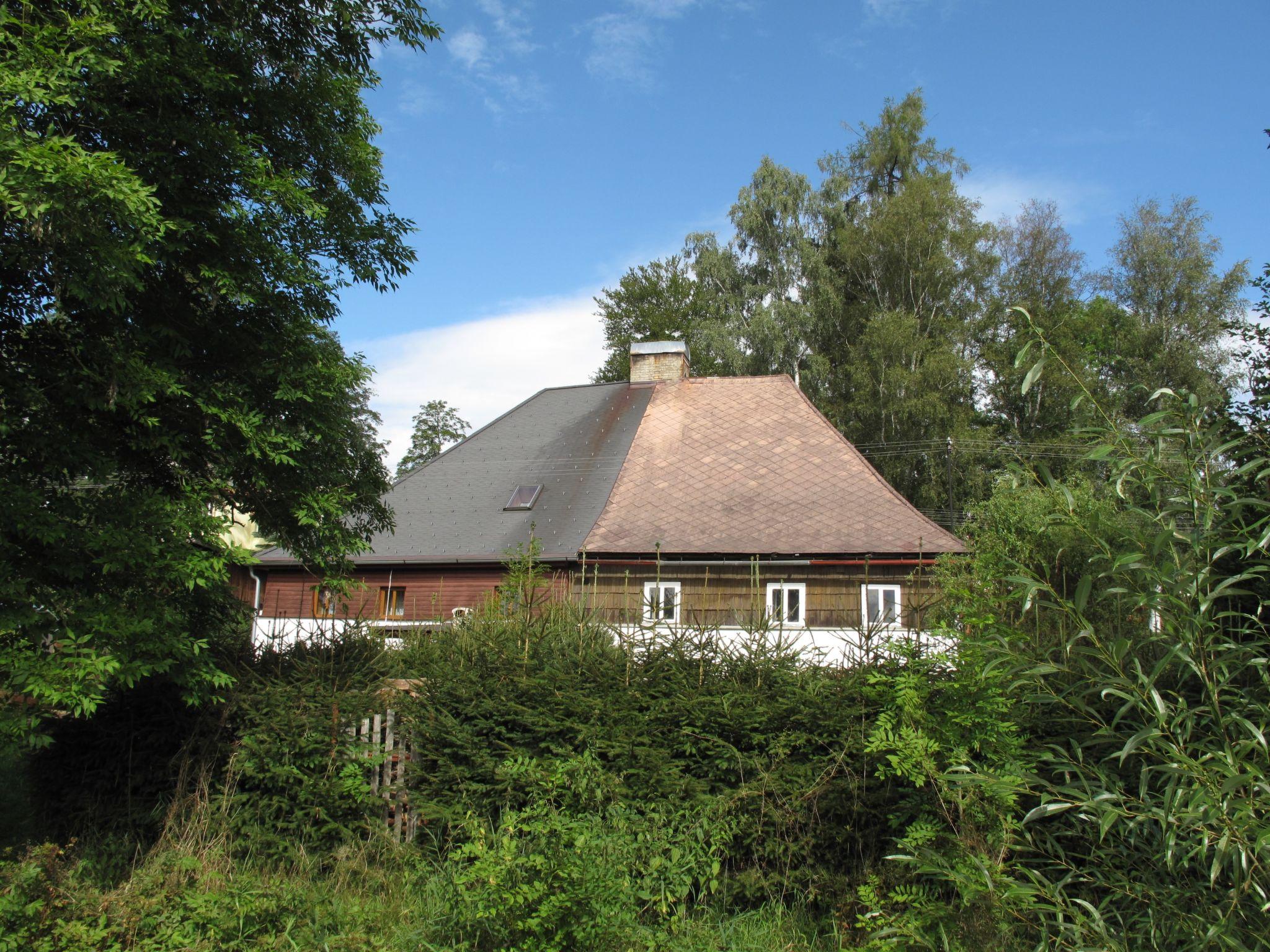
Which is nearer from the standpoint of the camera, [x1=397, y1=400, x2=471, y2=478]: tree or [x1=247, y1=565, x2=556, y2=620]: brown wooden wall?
[x1=247, y1=565, x2=556, y2=620]: brown wooden wall

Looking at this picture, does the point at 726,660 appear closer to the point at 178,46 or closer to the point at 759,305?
the point at 178,46

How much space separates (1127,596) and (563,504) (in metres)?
16.0

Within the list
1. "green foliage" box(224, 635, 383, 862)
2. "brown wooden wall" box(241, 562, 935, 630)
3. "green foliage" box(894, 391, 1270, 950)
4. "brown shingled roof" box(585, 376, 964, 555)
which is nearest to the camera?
"green foliage" box(894, 391, 1270, 950)

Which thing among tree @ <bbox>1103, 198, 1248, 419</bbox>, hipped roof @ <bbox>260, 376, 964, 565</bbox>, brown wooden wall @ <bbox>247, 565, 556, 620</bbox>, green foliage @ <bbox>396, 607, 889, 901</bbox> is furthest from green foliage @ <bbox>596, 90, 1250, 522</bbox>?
green foliage @ <bbox>396, 607, 889, 901</bbox>

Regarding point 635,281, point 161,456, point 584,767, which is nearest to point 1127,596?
point 584,767

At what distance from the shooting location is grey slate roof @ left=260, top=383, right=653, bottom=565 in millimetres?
18297

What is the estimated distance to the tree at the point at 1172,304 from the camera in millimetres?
30031

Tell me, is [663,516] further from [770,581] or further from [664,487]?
[770,581]

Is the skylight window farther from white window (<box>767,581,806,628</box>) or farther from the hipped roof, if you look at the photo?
white window (<box>767,581,806,628</box>)

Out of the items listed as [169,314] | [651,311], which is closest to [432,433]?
[651,311]

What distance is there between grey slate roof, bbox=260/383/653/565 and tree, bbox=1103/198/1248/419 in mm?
17719

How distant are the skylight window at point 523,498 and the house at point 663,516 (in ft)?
0.11

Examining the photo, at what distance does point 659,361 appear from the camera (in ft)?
79.2

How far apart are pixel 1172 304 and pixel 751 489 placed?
2161cm
